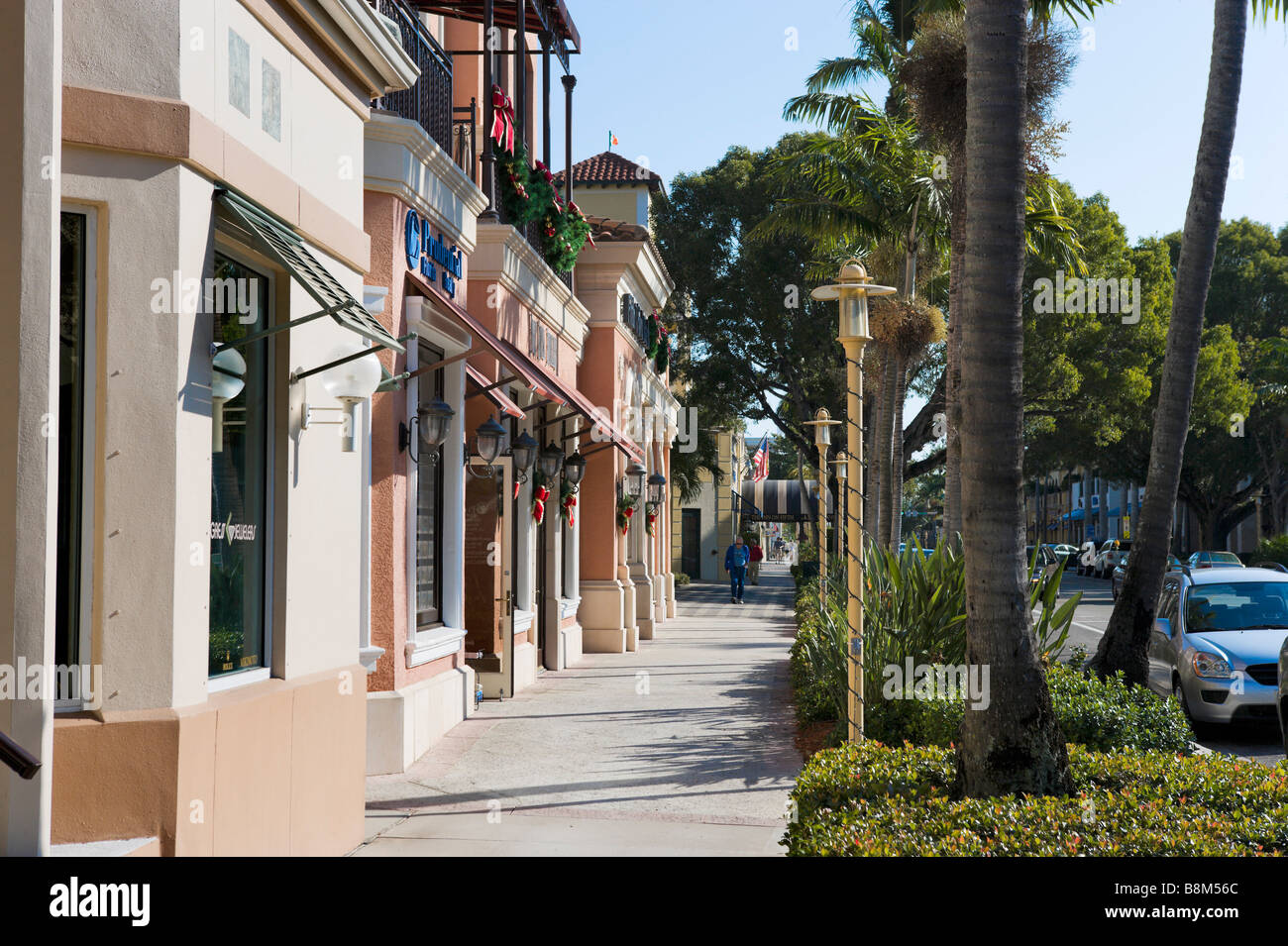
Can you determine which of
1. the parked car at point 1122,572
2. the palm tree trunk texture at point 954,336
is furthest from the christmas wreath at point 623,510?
the palm tree trunk texture at point 954,336

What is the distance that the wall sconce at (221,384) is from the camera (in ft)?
19.1

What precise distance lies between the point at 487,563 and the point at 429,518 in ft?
6.54

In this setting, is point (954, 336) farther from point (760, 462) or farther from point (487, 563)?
point (760, 462)

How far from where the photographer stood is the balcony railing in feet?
33.6

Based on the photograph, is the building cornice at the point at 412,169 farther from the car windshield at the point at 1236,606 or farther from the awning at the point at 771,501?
the awning at the point at 771,501

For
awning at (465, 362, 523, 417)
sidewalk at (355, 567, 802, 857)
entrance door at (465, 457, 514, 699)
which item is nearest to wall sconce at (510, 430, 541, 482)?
entrance door at (465, 457, 514, 699)

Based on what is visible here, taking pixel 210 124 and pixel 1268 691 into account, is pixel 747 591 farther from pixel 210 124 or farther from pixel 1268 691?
pixel 210 124

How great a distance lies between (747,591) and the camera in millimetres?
42594

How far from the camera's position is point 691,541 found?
165 ft

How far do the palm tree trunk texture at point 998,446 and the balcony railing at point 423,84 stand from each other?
557 centimetres

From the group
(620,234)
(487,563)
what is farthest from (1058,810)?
(620,234)

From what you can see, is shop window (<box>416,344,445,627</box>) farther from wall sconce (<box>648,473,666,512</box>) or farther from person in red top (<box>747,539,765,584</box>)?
person in red top (<box>747,539,765,584</box>)
